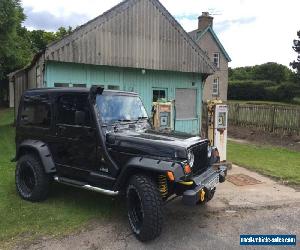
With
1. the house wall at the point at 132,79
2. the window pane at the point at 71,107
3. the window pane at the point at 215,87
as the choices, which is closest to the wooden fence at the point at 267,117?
the house wall at the point at 132,79

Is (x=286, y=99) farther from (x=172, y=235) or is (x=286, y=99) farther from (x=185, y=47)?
(x=172, y=235)

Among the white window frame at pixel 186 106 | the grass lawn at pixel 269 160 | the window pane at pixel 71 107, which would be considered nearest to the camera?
the window pane at pixel 71 107

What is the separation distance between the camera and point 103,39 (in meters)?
12.9

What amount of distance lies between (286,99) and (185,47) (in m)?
34.0

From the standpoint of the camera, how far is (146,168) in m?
5.20

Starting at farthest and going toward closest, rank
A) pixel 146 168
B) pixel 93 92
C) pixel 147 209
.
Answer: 1. pixel 93 92
2. pixel 146 168
3. pixel 147 209

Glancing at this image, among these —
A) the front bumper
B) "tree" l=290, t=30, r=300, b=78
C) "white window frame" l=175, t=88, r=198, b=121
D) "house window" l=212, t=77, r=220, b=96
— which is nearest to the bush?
"tree" l=290, t=30, r=300, b=78

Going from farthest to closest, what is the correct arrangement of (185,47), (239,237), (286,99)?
(286,99) < (185,47) < (239,237)

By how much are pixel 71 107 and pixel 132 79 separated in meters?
7.77

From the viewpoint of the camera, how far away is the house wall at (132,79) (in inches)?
476

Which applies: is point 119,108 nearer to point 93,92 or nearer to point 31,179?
point 93,92

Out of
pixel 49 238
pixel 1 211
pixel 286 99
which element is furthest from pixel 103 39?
pixel 286 99

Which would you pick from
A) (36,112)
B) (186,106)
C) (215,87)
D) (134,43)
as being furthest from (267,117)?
(215,87)

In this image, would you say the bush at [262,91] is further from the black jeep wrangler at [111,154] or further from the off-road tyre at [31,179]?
the off-road tyre at [31,179]
